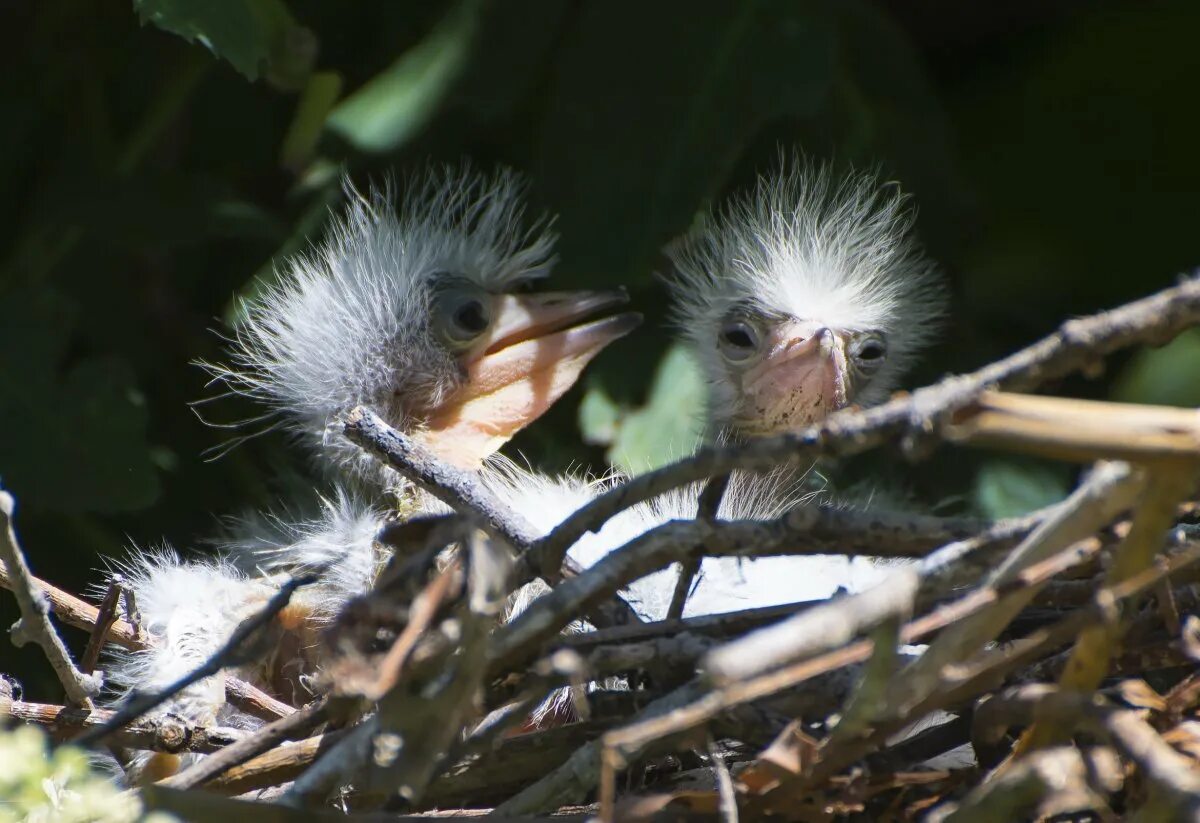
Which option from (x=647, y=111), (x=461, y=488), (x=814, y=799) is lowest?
(x=814, y=799)

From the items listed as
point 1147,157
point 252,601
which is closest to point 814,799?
point 252,601

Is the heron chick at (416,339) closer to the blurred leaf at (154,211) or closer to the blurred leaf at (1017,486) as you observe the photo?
the blurred leaf at (154,211)

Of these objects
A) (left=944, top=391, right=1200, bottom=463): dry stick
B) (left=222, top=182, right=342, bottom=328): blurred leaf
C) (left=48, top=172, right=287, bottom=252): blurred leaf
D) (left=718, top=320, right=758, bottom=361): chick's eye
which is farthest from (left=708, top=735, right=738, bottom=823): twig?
(left=48, top=172, right=287, bottom=252): blurred leaf

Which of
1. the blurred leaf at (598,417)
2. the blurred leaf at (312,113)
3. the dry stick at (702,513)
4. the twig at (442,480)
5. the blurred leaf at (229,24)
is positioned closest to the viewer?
the dry stick at (702,513)

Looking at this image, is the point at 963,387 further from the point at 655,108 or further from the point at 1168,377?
the point at 1168,377

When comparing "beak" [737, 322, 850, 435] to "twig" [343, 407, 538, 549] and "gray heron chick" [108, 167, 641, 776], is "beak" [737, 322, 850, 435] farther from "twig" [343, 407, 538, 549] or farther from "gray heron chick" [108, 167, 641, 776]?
"twig" [343, 407, 538, 549]

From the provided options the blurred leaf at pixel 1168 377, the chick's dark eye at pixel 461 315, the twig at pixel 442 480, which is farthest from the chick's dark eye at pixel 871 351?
the twig at pixel 442 480

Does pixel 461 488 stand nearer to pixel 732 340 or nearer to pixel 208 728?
pixel 208 728
